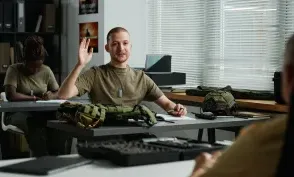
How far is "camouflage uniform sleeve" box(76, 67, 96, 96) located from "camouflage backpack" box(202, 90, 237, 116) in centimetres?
90

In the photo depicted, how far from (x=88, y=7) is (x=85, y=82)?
2339 millimetres

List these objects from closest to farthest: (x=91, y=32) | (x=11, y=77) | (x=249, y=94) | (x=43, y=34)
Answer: (x=249, y=94) → (x=11, y=77) → (x=91, y=32) → (x=43, y=34)

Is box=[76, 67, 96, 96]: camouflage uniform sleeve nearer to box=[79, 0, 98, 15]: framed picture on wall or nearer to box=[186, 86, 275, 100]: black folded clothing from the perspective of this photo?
box=[186, 86, 275, 100]: black folded clothing

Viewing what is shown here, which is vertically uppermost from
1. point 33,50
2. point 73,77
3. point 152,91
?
point 33,50

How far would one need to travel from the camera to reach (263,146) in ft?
3.53

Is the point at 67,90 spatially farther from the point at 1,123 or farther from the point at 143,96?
the point at 1,123

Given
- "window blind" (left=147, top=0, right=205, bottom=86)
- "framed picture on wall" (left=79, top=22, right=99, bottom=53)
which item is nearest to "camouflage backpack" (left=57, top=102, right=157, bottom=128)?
"window blind" (left=147, top=0, right=205, bottom=86)

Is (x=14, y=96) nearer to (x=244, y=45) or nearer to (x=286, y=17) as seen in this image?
(x=244, y=45)

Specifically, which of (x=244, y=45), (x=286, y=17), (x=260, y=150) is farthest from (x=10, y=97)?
(x=260, y=150)

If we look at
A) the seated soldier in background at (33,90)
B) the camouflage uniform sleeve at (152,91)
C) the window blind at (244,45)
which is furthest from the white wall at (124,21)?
the camouflage uniform sleeve at (152,91)

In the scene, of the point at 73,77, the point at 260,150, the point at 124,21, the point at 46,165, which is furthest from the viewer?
the point at 124,21

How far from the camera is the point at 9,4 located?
6551 mm

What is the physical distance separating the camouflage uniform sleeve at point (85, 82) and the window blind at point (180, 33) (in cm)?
175

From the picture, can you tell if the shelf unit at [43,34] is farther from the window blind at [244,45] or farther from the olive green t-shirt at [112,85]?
the olive green t-shirt at [112,85]
